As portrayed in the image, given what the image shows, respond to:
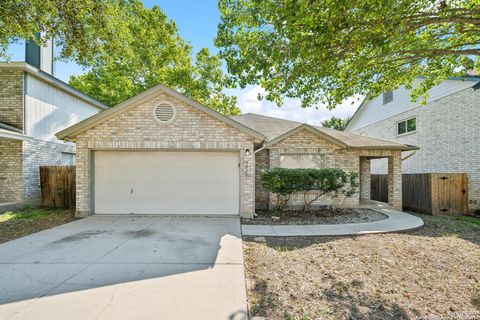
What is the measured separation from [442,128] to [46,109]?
801 inches

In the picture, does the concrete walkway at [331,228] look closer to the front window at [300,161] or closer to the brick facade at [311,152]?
the brick facade at [311,152]

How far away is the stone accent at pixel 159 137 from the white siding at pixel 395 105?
320 inches

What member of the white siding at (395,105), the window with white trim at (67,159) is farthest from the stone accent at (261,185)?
the window with white trim at (67,159)

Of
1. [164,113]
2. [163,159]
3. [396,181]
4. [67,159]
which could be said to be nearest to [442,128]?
[396,181]

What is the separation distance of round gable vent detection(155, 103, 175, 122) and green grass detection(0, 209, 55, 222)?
230 inches

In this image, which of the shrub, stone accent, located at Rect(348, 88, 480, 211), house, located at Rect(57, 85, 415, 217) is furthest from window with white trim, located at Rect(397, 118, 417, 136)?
house, located at Rect(57, 85, 415, 217)

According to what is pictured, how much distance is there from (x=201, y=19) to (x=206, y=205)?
7240 mm

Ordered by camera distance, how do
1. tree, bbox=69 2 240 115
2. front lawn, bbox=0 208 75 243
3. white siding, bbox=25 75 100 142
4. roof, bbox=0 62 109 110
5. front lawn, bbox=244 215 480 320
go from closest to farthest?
front lawn, bbox=244 215 480 320 < front lawn, bbox=0 208 75 243 < roof, bbox=0 62 109 110 < white siding, bbox=25 75 100 142 < tree, bbox=69 2 240 115

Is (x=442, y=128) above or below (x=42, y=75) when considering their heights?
below

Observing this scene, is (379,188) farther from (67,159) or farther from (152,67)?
(152,67)

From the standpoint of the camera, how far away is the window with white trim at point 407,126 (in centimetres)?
1504

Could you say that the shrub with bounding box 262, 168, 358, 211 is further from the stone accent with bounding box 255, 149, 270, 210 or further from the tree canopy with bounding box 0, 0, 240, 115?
the tree canopy with bounding box 0, 0, 240, 115

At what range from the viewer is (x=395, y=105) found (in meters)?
16.3

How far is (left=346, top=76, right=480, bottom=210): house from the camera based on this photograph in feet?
37.4
